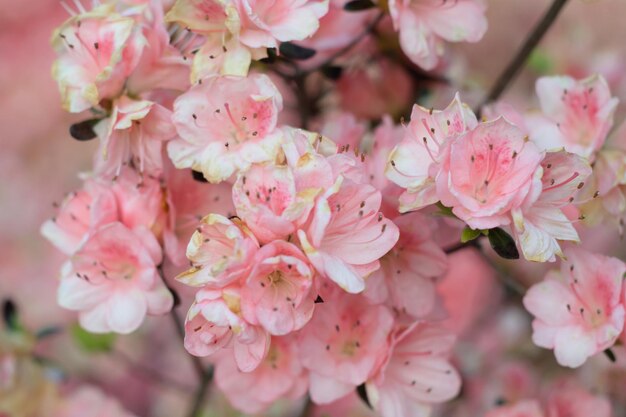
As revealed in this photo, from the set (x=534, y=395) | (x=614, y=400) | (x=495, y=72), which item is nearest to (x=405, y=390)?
(x=534, y=395)

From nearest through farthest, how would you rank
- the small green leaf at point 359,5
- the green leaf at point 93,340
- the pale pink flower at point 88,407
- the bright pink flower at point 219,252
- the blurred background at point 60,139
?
1. the bright pink flower at point 219,252
2. the small green leaf at point 359,5
3. the pale pink flower at point 88,407
4. the green leaf at point 93,340
5. the blurred background at point 60,139

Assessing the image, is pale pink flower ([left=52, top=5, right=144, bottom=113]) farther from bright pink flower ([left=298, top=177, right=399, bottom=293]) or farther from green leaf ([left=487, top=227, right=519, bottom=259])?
green leaf ([left=487, top=227, right=519, bottom=259])

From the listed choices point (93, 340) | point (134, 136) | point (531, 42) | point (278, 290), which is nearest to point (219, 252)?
point (278, 290)

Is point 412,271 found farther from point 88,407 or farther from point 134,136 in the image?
point 88,407

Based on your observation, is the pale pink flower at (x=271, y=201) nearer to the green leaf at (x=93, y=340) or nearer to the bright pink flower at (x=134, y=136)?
the bright pink flower at (x=134, y=136)

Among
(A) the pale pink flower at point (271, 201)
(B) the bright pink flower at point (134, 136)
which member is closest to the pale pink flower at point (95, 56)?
(B) the bright pink flower at point (134, 136)
